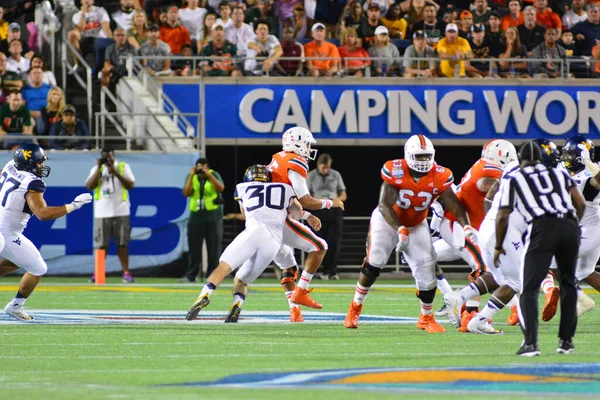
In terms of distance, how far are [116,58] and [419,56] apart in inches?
195

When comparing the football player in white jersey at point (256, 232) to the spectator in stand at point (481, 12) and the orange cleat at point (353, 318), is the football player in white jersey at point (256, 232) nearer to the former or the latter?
the orange cleat at point (353, 318)

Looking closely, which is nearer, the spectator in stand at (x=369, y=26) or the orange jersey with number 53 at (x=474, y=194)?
the orange jersey with number 53 at (x=474, y=194)

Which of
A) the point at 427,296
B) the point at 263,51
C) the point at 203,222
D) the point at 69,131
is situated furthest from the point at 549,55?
the point at 427,296

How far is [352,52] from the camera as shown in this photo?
2023cm

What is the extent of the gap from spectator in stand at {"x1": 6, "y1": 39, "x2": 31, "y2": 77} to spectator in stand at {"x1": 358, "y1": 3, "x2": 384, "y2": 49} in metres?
5.53

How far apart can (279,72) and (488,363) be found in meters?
12.6

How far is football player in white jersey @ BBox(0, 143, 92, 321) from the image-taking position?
11.4 metres

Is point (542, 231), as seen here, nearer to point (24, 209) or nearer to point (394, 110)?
point (24, 209)

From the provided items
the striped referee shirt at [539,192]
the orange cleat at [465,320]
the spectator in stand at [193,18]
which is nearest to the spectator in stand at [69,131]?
the spectator in stand at [193,18]

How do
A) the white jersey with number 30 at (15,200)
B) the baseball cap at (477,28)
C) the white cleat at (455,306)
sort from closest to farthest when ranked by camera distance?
the white cleat at (455,306)
the white jersey with number 30 at (15,200)
the baseball cap at (477,28)

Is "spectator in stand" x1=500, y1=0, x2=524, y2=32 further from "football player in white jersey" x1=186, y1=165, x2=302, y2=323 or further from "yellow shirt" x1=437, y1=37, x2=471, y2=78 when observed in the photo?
"football player in white jersey" x1=186, y1=165, x2=302, y2=323

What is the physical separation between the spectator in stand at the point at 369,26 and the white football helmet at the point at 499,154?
9.73 metres

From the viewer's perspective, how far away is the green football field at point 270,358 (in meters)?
6.54

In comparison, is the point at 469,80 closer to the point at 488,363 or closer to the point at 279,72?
the point at 279,72
